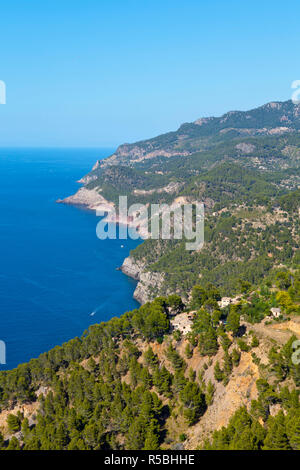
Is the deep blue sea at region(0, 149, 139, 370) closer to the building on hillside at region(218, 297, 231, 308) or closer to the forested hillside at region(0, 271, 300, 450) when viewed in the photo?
the forested hillside at region(0, 271, 300, 450)

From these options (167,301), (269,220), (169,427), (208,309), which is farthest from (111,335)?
(269,220)

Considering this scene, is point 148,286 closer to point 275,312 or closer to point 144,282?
point 144,282

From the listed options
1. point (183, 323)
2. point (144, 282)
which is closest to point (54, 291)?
point (144, 282)

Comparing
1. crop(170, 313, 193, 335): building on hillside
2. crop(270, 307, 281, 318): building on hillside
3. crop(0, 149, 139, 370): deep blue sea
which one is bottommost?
crop(0, 149, 139, 370): deep blue sea

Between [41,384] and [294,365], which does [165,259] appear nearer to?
[41,384]

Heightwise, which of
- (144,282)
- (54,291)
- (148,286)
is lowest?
(54,291)

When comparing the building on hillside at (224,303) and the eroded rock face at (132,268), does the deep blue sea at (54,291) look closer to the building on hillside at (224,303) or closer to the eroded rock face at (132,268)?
the eroded rock face at (132,268)

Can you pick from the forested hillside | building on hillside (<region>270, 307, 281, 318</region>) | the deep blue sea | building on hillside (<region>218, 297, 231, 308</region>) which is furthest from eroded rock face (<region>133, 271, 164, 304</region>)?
building on hillside (<region>270, 307, 281, 318</region>)

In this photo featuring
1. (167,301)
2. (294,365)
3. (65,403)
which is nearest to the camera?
(294,365)
